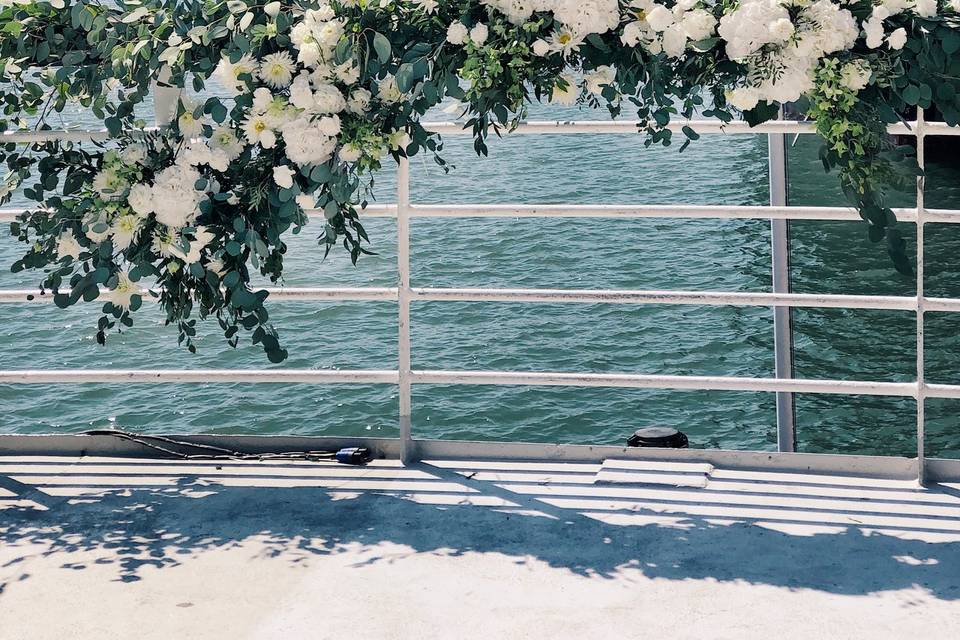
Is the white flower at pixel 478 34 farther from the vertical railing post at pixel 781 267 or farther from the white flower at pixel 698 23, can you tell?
the vertical railing post at pixel 781 267

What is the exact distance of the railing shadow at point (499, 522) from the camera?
280cm

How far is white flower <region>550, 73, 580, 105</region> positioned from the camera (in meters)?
2.91

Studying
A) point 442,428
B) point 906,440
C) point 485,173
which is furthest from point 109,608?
point 485,173

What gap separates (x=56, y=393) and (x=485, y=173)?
28.8 ft

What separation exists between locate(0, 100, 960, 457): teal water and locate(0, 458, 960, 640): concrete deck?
9.02 m

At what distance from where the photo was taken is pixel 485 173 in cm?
2052

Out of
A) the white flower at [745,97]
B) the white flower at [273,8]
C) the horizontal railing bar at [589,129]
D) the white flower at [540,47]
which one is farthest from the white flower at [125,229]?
the white flower at [745,97]

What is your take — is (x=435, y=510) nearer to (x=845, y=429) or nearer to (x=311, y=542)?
(x=311, y=542)

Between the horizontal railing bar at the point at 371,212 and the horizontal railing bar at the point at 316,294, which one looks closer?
the horizontal railing bar at the point at 371,212

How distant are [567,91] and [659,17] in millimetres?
312

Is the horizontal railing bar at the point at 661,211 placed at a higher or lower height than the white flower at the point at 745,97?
lower

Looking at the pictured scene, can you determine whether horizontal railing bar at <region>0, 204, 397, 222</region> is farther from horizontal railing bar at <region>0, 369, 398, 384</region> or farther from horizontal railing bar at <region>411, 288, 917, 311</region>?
horizontal railing bar at <region>0, 369, 398, 384</region>

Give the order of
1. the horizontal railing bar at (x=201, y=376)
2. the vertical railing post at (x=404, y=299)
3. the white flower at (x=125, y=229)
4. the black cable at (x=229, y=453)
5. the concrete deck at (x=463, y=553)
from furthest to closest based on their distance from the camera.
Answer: the black cable at (x=229, y=453) → the horizontal railing bar at (x=201, y=376) → the vertical railing post at (x=404, y=299) → the white flower at (x=125, y=229) → the concrete deck at (x=463, y=553)

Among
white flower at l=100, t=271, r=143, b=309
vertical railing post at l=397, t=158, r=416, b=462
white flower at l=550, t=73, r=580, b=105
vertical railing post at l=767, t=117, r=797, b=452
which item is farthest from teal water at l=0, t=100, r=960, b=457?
white flower at l=550, t=73, r=580, b=105
